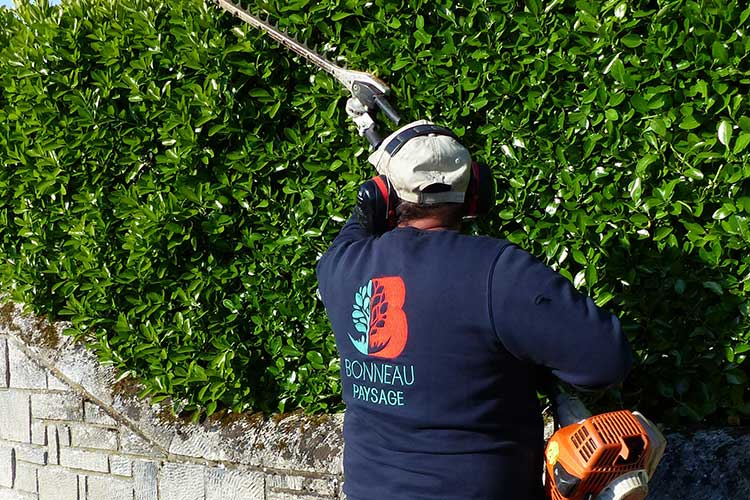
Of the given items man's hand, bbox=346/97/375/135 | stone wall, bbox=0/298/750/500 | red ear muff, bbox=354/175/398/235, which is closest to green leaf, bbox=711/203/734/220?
stone wall, bbox=0/298/750/500

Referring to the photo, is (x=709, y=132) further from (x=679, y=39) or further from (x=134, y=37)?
(x=134, y=37)

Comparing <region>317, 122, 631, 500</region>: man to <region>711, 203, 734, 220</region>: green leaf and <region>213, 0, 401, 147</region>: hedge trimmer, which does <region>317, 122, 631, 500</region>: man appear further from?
<region>711, 203, 734, 220</region>: green leaf

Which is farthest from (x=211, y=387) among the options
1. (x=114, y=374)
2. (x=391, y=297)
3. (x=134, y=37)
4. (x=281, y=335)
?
(x=391, y=297)

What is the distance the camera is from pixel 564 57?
10.8 feet

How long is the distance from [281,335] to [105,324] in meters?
1.16

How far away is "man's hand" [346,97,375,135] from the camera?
3447mm

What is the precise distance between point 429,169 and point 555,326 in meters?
0.59

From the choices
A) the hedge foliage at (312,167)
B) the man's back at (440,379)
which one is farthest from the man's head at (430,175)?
the hedge foliage at (312,167)

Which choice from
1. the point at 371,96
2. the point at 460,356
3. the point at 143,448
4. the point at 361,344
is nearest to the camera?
the point at 460,356

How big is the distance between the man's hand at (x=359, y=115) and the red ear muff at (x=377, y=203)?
652 mm

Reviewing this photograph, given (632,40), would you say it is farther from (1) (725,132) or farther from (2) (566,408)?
(2) (566,408)

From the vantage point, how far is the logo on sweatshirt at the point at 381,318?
8.26 feet

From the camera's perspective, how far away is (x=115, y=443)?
4824mm

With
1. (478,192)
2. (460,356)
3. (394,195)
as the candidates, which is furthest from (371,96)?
(460,356)
